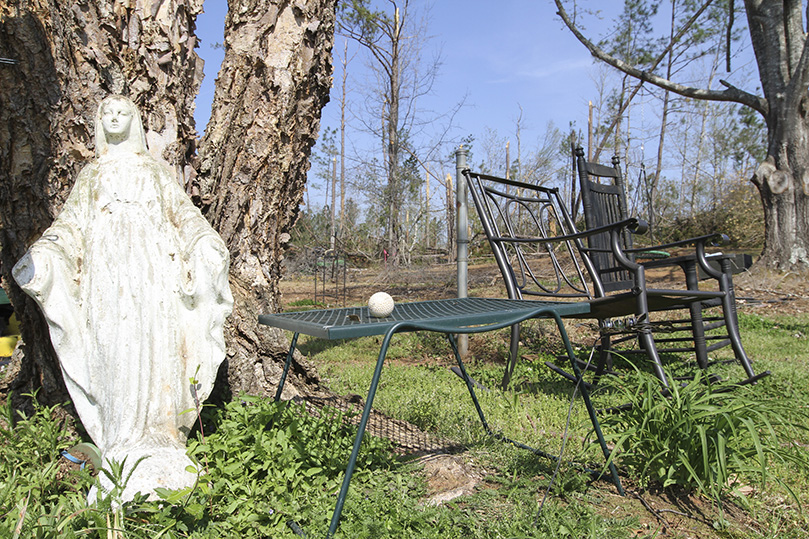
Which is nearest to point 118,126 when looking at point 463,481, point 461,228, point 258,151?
point 258,151

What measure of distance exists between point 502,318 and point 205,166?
70.9 inches

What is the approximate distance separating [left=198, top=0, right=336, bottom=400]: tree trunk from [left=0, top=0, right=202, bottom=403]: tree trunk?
33 cm

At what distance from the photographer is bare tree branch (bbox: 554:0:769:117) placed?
684cm

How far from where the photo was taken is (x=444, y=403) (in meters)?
2.86

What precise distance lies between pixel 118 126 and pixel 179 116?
560 mm

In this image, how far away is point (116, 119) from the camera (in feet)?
6.27

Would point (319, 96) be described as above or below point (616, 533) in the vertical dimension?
above

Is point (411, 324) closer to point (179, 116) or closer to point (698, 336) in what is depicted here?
point (179, 116)

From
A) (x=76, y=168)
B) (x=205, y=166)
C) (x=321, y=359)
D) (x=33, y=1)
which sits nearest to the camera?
(x=33, y=1)

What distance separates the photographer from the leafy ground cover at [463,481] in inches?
58.7

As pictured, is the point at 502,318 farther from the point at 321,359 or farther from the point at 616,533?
the point at 321,359

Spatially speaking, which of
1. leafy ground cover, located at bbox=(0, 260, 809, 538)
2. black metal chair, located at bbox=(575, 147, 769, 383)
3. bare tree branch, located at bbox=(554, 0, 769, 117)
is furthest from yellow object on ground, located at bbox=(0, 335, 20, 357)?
bare tree branch, located at bbox=(554, 0, 769, 117)

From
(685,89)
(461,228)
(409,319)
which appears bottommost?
(409,319)

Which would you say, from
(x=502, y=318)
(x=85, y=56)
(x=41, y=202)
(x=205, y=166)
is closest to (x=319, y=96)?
(x=205, y=166)
